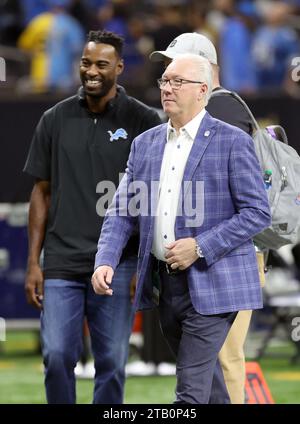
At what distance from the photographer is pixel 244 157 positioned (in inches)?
244

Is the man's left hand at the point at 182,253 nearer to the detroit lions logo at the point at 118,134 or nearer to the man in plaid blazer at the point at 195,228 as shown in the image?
the man in plaid blazer at the point at 195,228

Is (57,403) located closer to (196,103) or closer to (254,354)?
(196,103)

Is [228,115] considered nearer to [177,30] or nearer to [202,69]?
[202,69]

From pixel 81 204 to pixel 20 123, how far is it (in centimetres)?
796

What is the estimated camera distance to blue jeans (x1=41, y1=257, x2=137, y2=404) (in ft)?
23.5

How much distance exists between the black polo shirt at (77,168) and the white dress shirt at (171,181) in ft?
3.03

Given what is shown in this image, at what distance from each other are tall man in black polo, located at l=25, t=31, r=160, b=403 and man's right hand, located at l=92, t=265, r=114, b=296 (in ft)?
2.98

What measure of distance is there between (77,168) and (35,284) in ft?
2.32

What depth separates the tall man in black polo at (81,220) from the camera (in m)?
7.20

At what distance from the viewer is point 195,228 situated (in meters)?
6.23

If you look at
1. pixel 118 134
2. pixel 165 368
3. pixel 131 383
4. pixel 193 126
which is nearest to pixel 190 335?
pixel 193 126

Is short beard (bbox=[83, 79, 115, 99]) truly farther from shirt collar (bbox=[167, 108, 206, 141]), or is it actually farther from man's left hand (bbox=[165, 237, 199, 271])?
man's left hand (bbox=[165, 237, 199, 271])

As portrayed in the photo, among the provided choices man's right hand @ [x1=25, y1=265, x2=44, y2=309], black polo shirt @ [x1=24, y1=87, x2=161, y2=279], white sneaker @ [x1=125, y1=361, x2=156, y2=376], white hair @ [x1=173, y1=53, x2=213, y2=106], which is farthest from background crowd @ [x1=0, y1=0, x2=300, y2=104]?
white hair @ [x1=173, y1=53, x2=213, y2=106]

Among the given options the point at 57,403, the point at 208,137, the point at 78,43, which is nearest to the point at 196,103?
the point at 208,137
